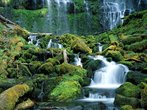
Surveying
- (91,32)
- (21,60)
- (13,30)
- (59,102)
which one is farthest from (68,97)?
(91,32)

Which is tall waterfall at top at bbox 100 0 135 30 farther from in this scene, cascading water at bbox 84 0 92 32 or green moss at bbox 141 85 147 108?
green moss at bbox 141 85 147 108

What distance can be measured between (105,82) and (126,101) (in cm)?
507

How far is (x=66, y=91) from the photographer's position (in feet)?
52.0

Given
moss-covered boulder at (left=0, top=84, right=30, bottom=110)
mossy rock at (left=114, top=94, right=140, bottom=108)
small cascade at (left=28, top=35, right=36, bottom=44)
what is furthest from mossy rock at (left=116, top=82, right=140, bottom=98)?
small cascade at (left=28, top=35, right=36, bottom=44)

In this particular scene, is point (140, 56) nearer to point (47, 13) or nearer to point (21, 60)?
point (21, 60)

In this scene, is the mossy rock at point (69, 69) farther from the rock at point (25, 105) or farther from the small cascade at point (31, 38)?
the small cascade at point (31, 38)

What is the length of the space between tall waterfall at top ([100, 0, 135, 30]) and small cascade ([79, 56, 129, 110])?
57.7 ft

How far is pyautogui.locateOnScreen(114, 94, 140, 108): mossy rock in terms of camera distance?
43.1 feet

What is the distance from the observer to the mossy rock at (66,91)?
1553 cm

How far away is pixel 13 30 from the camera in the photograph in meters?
27.0

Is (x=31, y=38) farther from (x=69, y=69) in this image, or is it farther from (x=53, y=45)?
(x=69, y=69)

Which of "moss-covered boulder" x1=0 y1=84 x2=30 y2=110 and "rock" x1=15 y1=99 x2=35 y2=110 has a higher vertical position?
"moss-covered boulder" x1=0 y1=84 x2=30 y2=110

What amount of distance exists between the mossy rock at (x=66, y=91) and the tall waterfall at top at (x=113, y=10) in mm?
22516

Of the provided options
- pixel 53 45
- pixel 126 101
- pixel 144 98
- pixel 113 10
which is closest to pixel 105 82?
pixel 126 101
